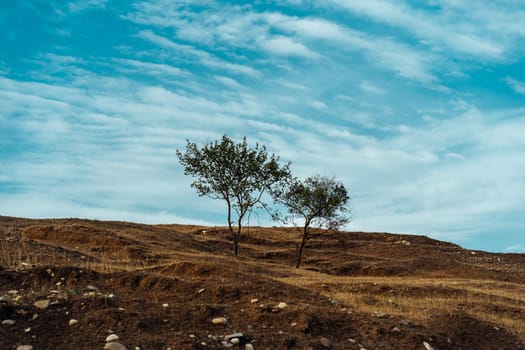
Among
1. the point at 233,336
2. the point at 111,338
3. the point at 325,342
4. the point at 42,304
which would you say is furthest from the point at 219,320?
the point at 42,304

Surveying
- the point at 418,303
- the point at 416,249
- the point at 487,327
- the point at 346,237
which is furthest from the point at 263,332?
the point at 346,237

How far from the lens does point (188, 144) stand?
125 feet

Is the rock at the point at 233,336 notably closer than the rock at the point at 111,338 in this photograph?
No

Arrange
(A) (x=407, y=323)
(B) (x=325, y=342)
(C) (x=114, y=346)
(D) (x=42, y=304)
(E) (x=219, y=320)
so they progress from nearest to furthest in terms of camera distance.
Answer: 1. (C) (x=114, y=346)
2. (B) (x=325, y=342)
3. (D) (x=42, y=304)
4. (E) (x=219, y=320)
5. (A) (x=407, y=323)

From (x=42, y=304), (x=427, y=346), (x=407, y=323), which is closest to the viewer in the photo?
(x=42, y=304)

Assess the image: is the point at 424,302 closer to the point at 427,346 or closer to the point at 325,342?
the point at 427,346

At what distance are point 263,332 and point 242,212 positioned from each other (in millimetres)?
25661

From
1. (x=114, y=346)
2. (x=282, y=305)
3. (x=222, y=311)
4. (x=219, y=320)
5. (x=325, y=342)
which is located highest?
(x=282, y=305)

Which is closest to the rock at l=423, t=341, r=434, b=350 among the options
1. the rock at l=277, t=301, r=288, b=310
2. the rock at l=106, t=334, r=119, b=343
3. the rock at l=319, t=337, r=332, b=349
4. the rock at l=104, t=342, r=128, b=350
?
the rock at l=319, t=337, r=332, b=349

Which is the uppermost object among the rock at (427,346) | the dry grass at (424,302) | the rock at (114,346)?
the dry grass at (424,302)

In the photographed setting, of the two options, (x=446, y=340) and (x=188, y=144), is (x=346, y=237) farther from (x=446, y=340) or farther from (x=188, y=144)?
(x=446, y=340)

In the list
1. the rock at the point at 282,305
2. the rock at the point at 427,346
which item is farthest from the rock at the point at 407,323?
the rock at the point at 282,305

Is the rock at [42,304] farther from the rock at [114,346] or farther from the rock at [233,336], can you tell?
the rock at [233,336]

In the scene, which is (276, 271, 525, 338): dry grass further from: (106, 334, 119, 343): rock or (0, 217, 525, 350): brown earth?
(106, 334, 119, 343): rock
